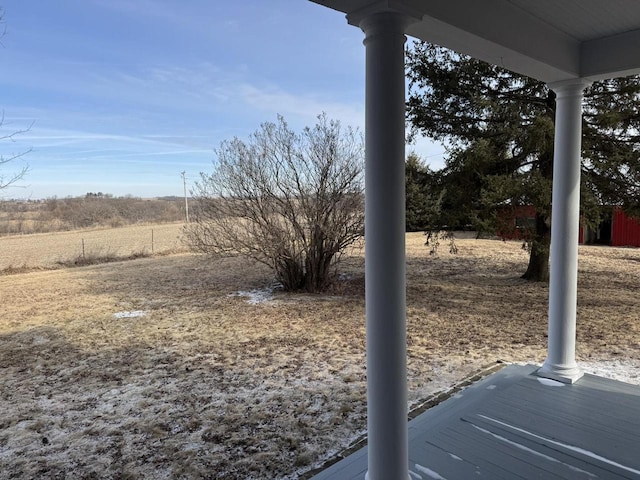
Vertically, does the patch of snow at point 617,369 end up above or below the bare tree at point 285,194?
below

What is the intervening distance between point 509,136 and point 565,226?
428 centimetres

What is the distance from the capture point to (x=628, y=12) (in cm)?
221

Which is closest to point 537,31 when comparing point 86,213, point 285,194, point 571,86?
point 571,86

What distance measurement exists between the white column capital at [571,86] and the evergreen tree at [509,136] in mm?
3500

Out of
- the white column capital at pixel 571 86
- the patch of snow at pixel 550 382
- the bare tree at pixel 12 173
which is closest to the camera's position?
the white column capital at pixel 571 86

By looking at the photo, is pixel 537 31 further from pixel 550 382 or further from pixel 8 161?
pixel 8 161

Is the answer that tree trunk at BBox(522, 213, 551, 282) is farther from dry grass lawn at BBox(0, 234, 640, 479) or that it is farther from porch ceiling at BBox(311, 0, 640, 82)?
porch ceiling at BBox(311, 0, 640, 82)

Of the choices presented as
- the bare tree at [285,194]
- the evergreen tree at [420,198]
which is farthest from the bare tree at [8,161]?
the evergreen tree at [420,198]

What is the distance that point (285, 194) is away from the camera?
7066 millimetres

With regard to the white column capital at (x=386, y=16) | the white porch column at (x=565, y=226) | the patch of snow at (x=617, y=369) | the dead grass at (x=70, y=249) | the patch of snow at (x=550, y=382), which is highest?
the white column capital at (x=386, y=16)

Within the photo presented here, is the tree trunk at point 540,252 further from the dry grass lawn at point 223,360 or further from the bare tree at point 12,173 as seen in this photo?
the bare tree at point 12,173

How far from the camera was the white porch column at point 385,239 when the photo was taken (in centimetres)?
157

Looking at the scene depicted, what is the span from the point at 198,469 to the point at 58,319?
463 centimetres

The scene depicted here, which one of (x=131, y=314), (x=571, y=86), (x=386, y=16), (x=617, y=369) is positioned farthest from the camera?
(x=131, y=314)
